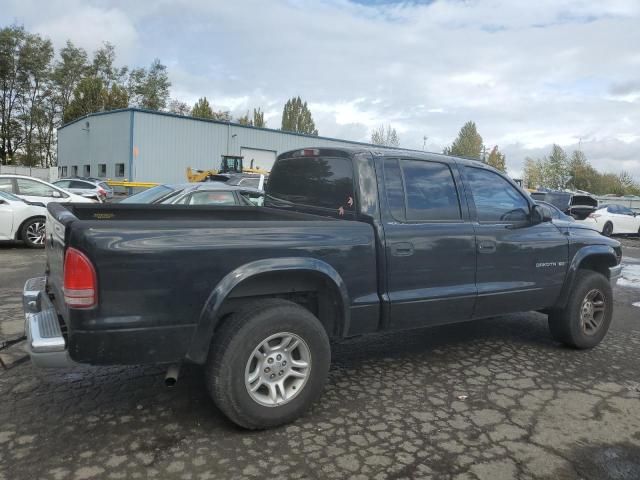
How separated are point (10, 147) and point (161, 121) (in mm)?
33616

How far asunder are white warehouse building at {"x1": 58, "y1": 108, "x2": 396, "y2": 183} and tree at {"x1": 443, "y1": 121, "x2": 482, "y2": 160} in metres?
64.0

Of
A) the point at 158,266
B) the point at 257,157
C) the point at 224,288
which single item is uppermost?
the point at 257,157

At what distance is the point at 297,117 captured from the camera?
97250 mm

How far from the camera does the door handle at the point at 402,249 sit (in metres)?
3.75

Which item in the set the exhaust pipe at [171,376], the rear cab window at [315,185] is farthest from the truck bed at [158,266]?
the rear cab window at [315,185]

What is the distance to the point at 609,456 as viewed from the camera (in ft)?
10.2

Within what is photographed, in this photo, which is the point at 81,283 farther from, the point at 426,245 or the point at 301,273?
the point at 426,245

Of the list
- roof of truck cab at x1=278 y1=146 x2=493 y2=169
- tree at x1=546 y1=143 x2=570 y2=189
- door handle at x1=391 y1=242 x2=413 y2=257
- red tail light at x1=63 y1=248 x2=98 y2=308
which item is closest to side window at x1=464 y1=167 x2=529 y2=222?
roof of truck cab at x1=278 y1=146 x2=493 y2=169

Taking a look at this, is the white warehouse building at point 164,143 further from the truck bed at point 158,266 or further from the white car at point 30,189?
the truck bed at point 158,266

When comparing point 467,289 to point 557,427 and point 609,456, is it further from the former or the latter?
point 609,456

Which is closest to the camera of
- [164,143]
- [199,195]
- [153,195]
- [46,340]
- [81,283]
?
[81,283]

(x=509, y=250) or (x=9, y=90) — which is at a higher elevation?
(x=9, y=90)

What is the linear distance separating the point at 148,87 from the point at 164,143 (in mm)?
37074

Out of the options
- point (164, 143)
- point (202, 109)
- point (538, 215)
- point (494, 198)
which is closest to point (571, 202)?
point (538, 215)
